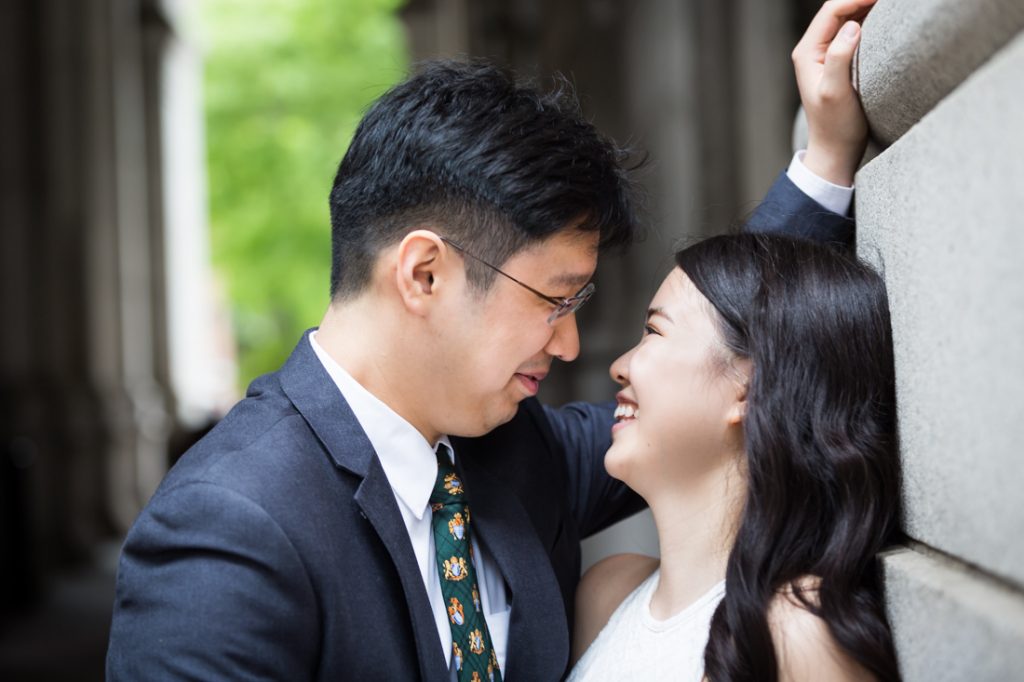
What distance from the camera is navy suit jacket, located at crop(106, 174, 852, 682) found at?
6.46 ft

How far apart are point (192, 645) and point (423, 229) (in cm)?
100

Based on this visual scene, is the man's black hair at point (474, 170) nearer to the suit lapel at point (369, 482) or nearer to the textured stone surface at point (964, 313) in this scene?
the suit lapel at point (369, 482)

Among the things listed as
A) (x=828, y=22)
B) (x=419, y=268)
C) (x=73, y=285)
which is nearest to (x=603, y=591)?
(x=419, y=268)

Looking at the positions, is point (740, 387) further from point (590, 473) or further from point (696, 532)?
point (590, 473)

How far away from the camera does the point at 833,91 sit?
87.9 inches

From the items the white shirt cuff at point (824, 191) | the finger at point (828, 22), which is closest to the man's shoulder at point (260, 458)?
the white shirt cuff at point (824, 191)

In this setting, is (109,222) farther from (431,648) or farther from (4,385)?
(431,648)

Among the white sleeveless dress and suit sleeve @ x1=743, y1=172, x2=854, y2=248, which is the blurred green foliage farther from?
the white sleeveless dress

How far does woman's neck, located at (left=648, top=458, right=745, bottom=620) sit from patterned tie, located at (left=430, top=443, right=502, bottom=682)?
39cm

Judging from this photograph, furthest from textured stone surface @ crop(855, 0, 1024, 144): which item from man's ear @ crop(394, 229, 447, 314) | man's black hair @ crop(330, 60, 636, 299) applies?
man's ear @ crop(394, 229, 447, 314)

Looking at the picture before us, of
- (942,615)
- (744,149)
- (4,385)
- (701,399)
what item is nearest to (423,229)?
(701,399)

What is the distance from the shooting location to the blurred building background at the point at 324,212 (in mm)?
1504

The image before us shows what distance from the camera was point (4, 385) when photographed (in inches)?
447

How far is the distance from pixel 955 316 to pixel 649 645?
1120mm
